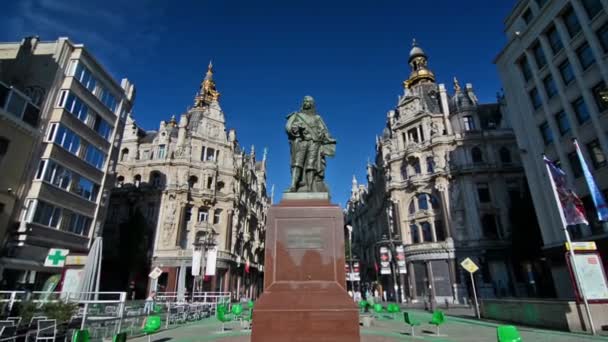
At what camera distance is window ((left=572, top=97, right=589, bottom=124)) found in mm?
21409

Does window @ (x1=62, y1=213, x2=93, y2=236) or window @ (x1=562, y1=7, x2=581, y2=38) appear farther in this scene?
window @ (x1=62, y1=213, x2=93, y2=236)

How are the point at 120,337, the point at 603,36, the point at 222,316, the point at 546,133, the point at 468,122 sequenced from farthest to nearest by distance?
1. the point at 468,122
2. the point at 546,133
3. the point at 603,36
4. the point at 222,316
5. the point at 120,337

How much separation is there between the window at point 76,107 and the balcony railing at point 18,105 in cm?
220

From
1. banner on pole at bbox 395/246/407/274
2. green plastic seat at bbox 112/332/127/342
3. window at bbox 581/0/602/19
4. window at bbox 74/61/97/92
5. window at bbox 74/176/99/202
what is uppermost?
window at bbox 581/0/602/19

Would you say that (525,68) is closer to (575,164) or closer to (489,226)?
(575,164)

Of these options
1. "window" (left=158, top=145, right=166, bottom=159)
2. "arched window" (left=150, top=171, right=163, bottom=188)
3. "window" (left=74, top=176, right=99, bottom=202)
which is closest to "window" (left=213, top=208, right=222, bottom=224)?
"arched window" (left=150, top=171, right=163, bottom=188)

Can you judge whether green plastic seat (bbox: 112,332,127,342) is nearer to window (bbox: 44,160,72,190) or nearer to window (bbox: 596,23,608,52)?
window (bbox: 44,160,72,190)

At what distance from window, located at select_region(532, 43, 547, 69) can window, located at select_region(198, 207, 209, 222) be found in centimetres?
3802

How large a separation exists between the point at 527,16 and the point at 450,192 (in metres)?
19.5

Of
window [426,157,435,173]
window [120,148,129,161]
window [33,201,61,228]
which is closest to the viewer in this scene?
window [33,201,61,228]

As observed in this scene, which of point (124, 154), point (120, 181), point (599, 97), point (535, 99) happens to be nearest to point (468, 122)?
point (535, 99)

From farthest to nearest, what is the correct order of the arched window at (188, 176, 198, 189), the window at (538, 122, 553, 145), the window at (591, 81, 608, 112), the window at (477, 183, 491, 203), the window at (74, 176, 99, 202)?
the arched window at (188, 176, 198, 189), the window at (477, 183, 491, 203), the window at (74, 176, 99, 202), the window at (538, 122, 553, 145), the window at (591, 81, 608, 112)

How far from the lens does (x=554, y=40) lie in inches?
952

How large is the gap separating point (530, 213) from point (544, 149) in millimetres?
10957
